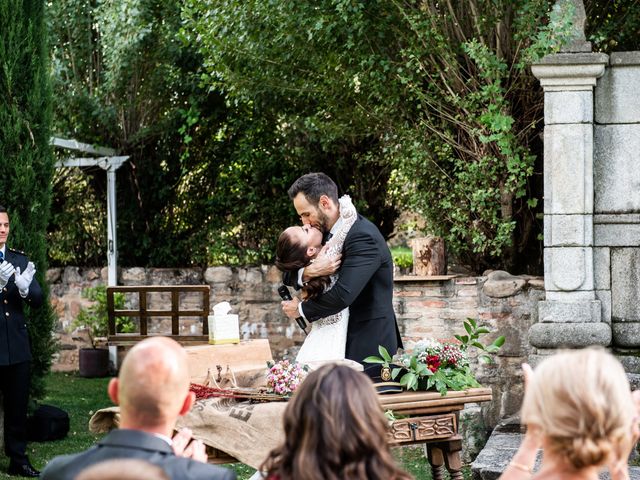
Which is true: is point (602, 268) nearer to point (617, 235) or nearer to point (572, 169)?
point (617, 235)

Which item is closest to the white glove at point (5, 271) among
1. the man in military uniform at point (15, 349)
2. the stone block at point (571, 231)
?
the man in military uniform at point (15, 349)

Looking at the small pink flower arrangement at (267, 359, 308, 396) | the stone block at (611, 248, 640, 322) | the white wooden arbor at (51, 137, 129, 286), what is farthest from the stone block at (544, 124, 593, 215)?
the white wooden arbor at (51, 137, 129, 286)

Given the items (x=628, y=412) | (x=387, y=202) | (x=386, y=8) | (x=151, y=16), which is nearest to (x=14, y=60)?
(x=386, y=8)

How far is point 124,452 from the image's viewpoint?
102 inches

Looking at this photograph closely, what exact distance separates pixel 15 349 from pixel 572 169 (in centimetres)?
406

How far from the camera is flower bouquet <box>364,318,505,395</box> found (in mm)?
4574

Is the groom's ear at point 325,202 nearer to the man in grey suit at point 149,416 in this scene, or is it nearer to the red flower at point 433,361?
the red flower at point 433,361

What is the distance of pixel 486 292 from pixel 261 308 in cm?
384

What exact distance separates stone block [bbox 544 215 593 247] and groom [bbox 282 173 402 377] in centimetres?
230

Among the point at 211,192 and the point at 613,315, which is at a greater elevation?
the point at 211,192

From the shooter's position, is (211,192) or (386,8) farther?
(211,192)

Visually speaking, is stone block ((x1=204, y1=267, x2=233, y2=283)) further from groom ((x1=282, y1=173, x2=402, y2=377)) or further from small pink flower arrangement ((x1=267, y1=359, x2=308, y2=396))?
small pink flower arrangement ((x1=267, y1=359, x2=308, y2=396))

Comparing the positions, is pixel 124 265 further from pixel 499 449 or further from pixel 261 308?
pixel 499 449

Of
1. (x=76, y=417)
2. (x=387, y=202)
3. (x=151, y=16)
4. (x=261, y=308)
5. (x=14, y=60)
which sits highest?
(x=151, y=16)
